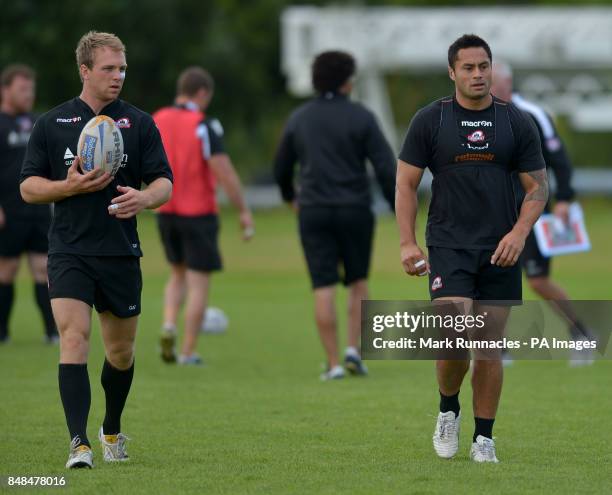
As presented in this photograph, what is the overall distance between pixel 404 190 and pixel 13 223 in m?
7.04

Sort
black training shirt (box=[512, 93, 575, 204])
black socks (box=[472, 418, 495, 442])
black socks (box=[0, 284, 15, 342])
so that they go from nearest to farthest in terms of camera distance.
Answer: black socks (box=[472, 418, 495, 442])
black training shirt (box=[512, 93, 575, 204])
black socks (box=[0, 284, 15, 342])

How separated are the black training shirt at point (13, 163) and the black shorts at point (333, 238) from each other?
11.3ft

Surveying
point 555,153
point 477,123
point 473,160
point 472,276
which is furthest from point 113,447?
point 555,153

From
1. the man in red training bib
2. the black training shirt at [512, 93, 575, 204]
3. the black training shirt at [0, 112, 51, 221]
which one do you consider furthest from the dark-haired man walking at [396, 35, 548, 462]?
the black training shirt at [0, 112, 51, 221]

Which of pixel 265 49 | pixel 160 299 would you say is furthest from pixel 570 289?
pixel 265 49

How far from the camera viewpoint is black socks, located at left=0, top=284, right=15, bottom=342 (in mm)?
13695

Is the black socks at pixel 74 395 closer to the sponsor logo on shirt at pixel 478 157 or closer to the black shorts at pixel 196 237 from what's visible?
the sponsor logo on shirt at pixel 478 157

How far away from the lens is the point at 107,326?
7234 mm

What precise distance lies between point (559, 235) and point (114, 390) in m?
5.63

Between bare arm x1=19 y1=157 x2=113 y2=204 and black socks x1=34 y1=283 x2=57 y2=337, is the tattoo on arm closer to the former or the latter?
bare arm x1=19 y1=157 x2=113 y2=204

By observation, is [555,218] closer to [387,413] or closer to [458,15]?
[387,413]

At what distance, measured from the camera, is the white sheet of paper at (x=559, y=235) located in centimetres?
1173

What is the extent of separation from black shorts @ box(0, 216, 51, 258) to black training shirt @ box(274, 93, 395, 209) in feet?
11.0

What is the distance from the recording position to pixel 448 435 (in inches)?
290
